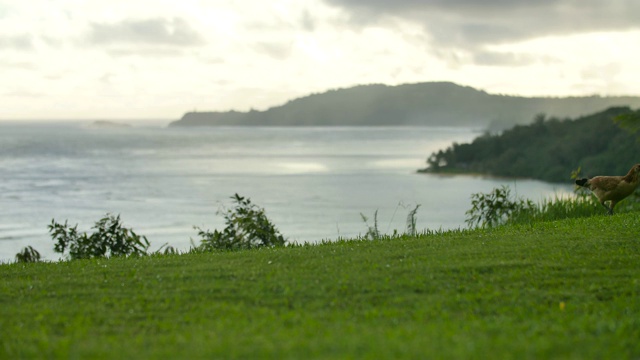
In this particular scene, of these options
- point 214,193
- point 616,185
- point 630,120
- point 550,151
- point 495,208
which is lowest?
point 214,193

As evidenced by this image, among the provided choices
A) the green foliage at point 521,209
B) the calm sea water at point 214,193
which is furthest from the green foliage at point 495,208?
the calm sea water at point 214,193

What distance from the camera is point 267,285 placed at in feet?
20.5

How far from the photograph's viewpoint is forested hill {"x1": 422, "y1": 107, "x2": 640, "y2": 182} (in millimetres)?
53875

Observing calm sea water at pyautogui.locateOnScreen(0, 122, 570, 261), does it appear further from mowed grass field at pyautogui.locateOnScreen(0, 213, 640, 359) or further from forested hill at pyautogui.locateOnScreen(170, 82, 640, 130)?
forested hill at pyautogui.locateOnScreen(170, 82, 640, 130)

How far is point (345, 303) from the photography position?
572 centimetres

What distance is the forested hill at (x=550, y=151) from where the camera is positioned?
53875 millimetres

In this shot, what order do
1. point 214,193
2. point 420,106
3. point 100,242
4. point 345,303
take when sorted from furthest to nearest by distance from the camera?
point 420,106
point 214,193
point 100,242
point 345,303

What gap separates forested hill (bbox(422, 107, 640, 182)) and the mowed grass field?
147 feet

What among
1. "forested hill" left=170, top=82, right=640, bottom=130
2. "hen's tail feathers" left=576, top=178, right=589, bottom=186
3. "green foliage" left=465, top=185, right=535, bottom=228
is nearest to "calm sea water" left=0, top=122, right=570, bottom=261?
"green foliage" left=465, top=185, right=535, bottom=228

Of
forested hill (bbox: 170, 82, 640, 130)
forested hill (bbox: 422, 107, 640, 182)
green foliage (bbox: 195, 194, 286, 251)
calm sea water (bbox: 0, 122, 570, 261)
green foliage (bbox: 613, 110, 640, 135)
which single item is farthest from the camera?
forested hill (bbox: 170, 82, 640, 130)

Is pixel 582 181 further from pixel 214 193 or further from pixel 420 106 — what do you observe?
pixel 420 106

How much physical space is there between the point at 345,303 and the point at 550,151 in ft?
196

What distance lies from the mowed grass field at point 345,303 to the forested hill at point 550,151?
147ft

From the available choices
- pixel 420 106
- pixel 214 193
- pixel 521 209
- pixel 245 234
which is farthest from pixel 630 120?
pixel 420 106
